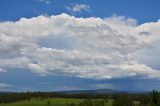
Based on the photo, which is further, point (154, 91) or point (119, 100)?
point (119, 100)

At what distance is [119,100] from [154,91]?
51.7 metres

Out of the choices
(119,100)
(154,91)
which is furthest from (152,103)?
(119,100)

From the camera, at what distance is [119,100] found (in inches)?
6762

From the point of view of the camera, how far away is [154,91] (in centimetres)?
12131

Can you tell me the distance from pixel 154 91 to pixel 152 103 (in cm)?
403

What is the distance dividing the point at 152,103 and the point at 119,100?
51.1 metres

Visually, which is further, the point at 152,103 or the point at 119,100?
the point at 119,100

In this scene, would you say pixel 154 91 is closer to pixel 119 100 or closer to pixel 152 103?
pixel 152 103
